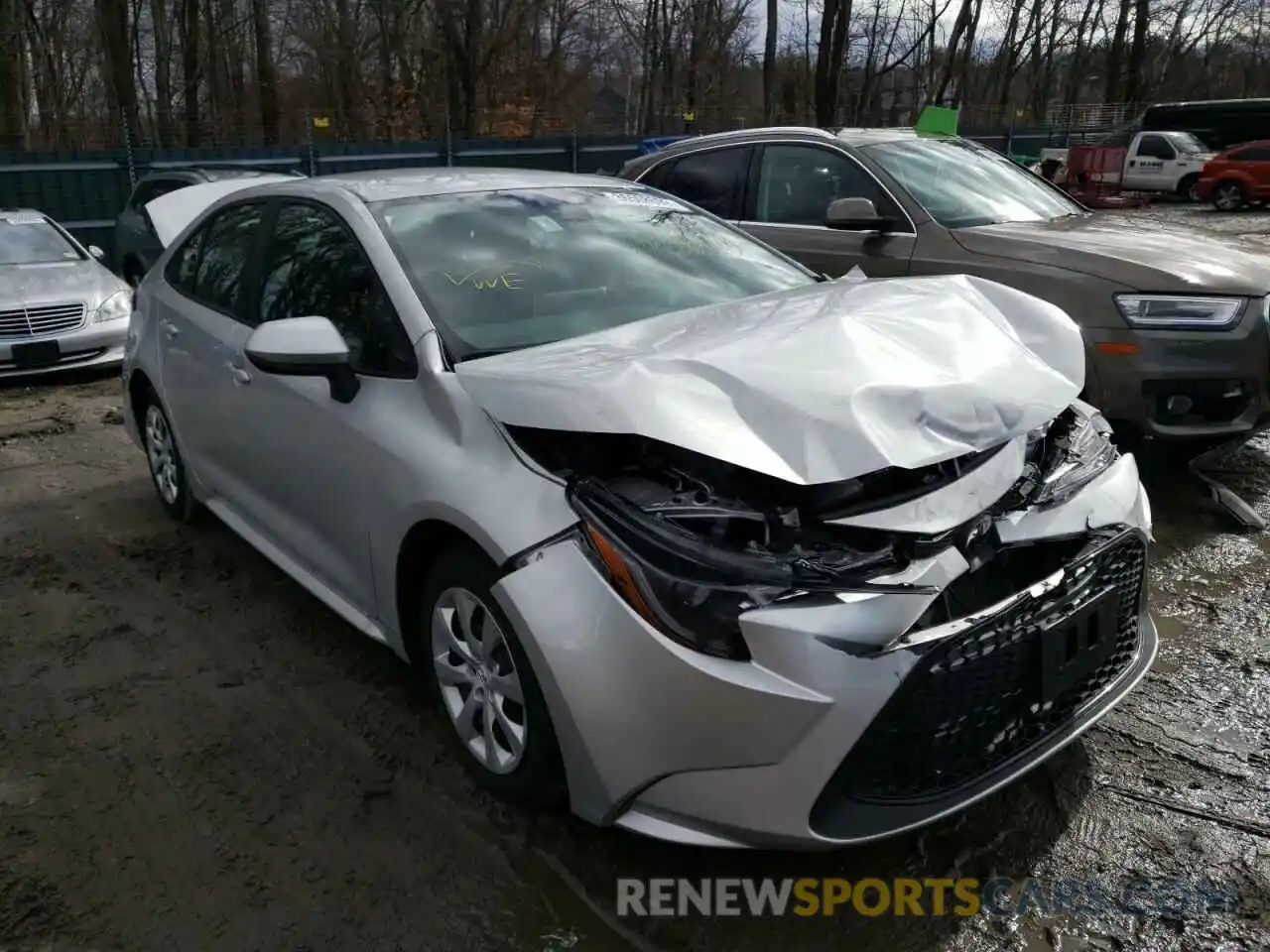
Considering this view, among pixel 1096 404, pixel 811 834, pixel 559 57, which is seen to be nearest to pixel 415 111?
pixel 559 57

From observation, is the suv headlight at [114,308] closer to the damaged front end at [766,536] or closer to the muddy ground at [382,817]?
the muddy ground at [382,817]

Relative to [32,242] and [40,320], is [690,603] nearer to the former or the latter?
[40,320]

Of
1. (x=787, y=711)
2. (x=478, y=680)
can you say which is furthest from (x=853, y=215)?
(x=787, y=711)

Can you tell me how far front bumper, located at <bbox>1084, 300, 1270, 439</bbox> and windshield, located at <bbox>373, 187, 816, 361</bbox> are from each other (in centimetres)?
156

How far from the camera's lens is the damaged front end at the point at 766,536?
218 cm

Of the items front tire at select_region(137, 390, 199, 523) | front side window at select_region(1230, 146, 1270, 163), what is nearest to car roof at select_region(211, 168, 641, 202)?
front tire at select_region(137, 390, 199, 523)

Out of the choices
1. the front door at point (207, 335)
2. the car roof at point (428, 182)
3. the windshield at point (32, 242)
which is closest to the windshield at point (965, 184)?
the car roof at point (428, 182)

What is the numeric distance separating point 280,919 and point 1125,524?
2.24 meters

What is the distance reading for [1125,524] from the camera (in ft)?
8.77

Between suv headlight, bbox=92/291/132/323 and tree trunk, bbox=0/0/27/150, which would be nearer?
suv headlight, bbox=92/291/132/323

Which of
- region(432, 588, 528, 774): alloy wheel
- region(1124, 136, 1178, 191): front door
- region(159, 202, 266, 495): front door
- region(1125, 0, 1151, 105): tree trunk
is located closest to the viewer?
region(432, 588, 528, 774): alloy wheel

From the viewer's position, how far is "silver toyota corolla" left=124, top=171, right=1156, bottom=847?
85.6 inches

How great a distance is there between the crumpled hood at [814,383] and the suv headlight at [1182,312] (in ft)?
5.63

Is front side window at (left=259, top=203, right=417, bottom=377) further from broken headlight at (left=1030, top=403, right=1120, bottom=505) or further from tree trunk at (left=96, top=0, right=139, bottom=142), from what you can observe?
tree trunk at (left=96, top=0, right=139, bottom=142)
